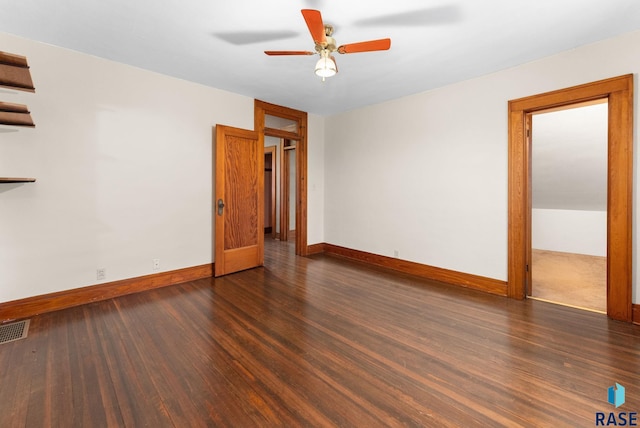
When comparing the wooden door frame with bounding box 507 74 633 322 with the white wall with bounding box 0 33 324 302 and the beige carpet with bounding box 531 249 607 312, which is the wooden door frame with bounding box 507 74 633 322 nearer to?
the beige carpet with bounding box 531 249 607 312

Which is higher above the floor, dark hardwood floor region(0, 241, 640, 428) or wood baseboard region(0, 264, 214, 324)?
wood baseboard region(0, 264, 214, 324)

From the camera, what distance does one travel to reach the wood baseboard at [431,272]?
11.4ft

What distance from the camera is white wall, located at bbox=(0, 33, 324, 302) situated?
2742 mm

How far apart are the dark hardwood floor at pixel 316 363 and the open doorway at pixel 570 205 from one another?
901 millimetres

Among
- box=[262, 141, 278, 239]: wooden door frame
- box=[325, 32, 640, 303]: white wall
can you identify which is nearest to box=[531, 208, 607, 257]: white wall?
box=[325, 32, 640, 303]: white wall

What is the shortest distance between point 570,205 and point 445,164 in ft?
11.4

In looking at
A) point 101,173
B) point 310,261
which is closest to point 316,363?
point 310,261

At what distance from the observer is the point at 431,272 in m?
4.05

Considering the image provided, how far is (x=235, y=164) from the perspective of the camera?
13.7ft

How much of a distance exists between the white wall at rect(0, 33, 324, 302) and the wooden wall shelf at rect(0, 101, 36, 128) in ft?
0.78

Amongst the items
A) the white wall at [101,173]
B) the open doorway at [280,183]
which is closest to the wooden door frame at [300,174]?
the open doorway at [280,183]

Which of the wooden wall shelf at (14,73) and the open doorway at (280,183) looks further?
the open doorway at (280,183)

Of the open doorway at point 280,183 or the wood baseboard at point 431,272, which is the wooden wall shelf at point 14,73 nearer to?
the open doorway at point 280,183

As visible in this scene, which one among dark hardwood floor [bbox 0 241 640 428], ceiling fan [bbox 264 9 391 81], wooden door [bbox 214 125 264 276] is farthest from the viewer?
wooden door [bbox 214 125 264 276]
